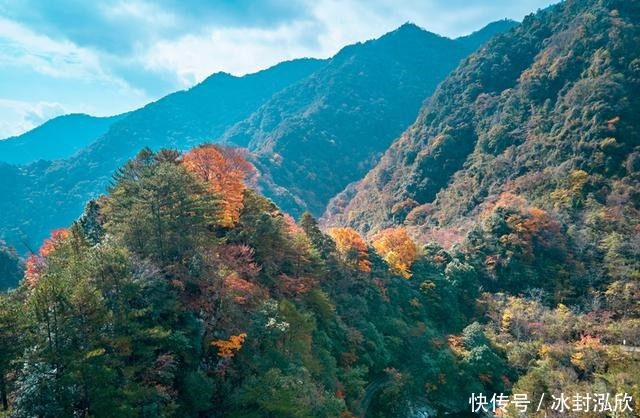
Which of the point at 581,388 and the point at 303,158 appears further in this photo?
the point at 303,158

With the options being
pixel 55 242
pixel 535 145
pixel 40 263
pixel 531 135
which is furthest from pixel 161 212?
pixel 531 135

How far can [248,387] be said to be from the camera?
20516 mm

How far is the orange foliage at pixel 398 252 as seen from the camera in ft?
159

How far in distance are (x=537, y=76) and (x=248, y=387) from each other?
92.0m

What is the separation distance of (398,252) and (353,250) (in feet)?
31.2

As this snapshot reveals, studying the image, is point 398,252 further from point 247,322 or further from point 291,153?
point 291,153

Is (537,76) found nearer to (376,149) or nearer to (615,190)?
(615,190)

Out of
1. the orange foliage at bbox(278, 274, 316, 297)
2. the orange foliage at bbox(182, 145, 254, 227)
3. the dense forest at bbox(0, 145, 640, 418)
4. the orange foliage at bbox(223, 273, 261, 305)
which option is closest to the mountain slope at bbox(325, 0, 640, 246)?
the dense forest at bbox(0, 145, 640, 418)

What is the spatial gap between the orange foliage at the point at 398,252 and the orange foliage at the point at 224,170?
2023cm

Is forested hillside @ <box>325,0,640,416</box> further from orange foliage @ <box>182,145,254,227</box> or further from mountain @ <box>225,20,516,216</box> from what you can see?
orange foliage @ <box>182,145,254,227</box>

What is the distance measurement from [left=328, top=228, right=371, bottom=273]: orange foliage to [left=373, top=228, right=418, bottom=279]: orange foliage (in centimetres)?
574

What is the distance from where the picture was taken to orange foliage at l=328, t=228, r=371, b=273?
42.5 meters

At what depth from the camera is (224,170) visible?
115 feet

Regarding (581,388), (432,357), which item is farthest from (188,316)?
(432,357)
